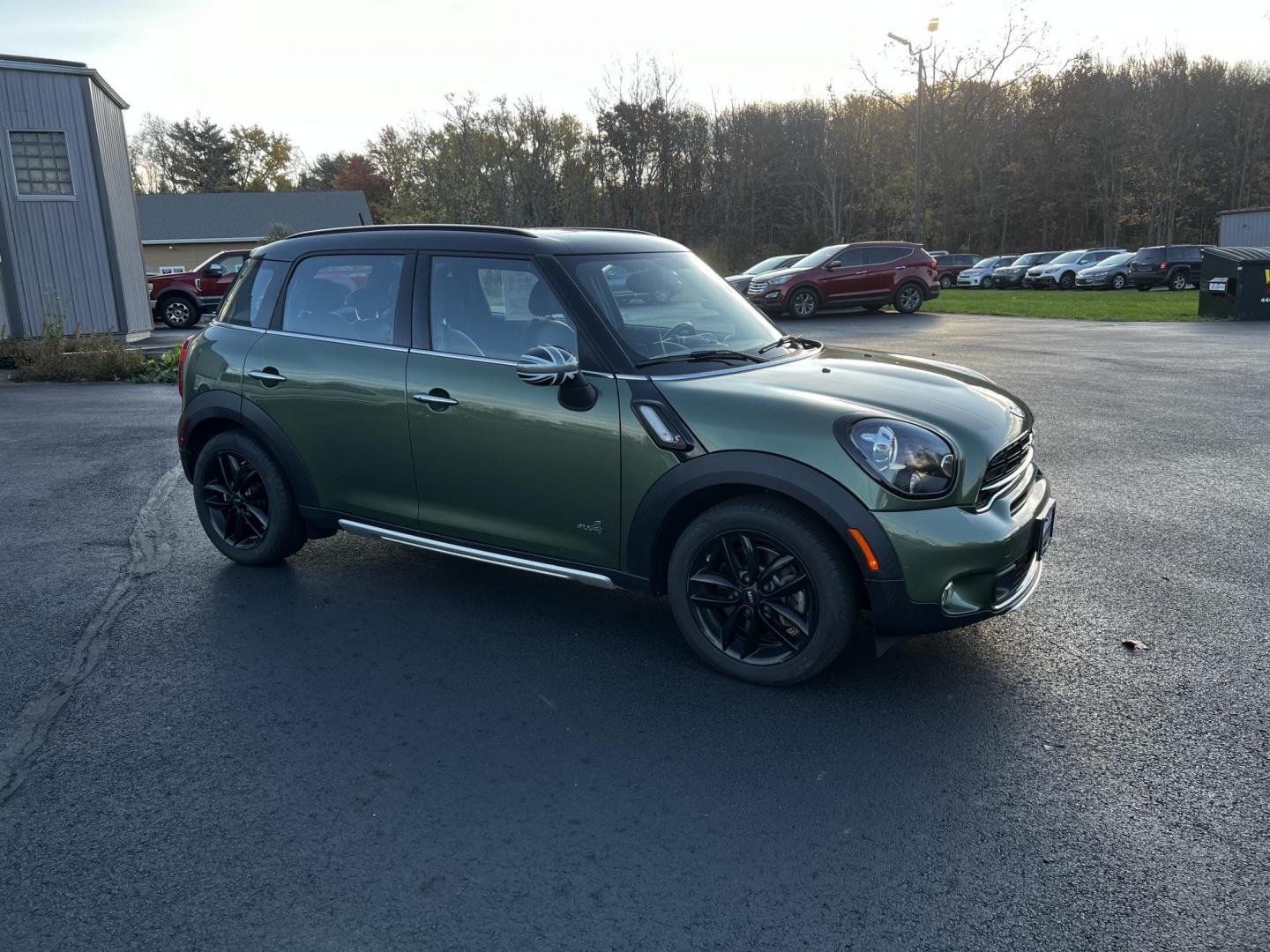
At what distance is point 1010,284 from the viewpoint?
41469mm

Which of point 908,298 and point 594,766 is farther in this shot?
point 908,298

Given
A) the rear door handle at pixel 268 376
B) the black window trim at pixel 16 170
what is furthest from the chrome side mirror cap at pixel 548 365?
the black window trim at pixel 16 170

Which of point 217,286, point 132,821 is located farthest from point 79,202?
point 132,821

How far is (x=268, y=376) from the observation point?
16.8 feet

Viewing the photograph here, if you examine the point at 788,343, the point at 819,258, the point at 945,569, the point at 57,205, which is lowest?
the point at 945,569

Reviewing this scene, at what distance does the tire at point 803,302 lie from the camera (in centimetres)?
2344

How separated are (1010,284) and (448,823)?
42652 millimetres

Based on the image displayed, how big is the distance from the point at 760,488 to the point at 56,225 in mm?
19774

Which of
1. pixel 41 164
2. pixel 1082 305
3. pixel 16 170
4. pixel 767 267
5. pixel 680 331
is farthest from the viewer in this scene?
pixel 767 267

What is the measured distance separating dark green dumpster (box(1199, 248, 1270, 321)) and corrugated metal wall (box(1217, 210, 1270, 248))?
22494mm

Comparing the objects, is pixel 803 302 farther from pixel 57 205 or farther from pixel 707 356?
pixel 707 356

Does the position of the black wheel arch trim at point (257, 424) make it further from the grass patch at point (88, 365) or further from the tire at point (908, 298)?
the tire at point (908, 298)

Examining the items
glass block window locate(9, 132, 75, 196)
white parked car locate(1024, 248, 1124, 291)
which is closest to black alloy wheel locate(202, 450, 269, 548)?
glass block window locate(9, 132, 75, 196)

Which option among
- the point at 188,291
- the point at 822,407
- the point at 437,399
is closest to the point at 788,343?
the point at 822,407
